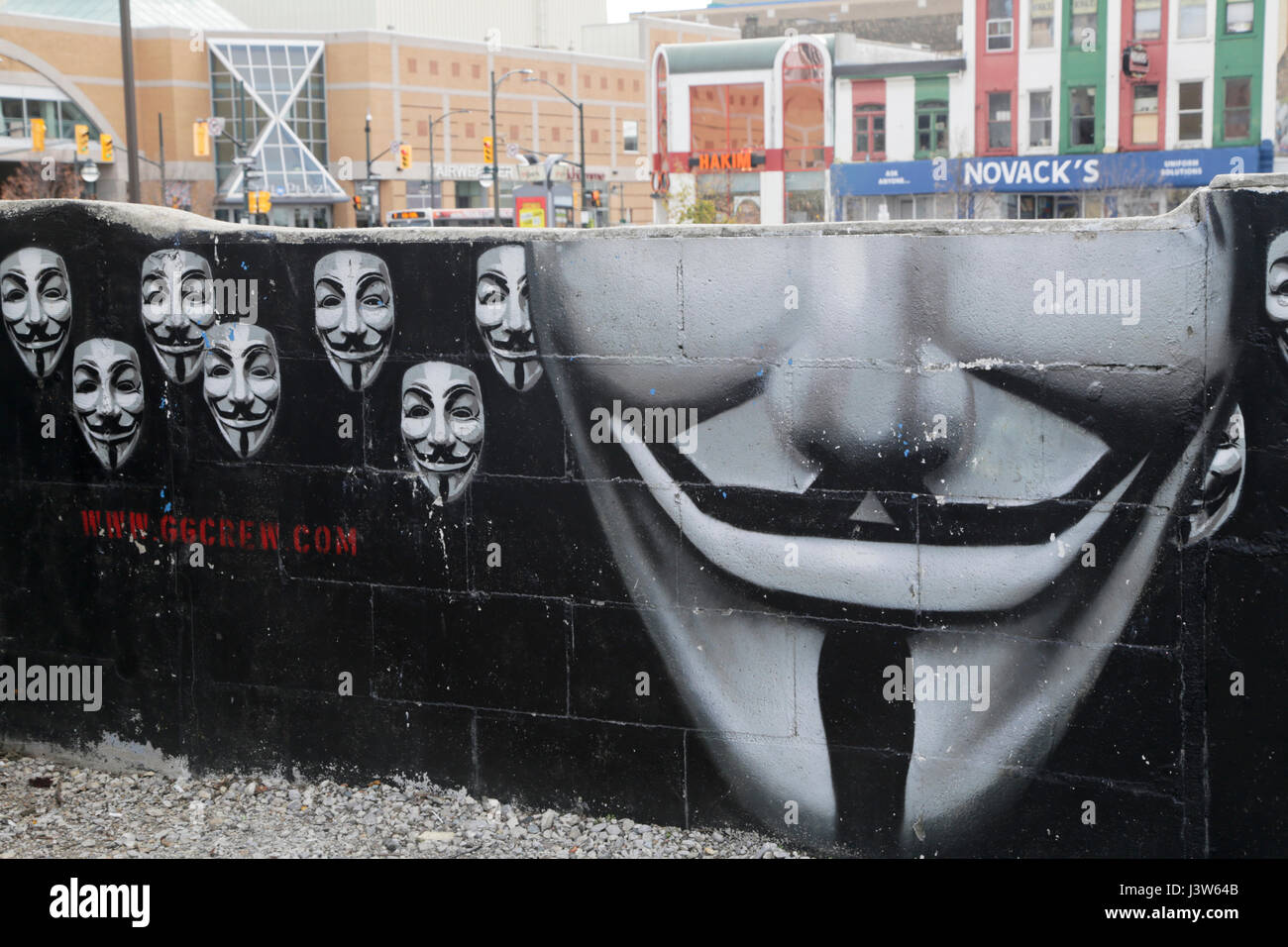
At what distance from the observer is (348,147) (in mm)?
93188

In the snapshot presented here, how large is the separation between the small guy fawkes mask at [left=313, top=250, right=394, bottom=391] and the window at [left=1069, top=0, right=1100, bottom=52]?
5068cm

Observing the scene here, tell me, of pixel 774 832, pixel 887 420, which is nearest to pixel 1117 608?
pixel 887 420

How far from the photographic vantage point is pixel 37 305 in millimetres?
6703

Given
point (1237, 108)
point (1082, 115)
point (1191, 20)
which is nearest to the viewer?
point (1237, 108)

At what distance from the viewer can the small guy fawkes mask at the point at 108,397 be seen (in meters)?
6.55

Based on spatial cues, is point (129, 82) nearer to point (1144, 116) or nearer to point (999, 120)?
point (999, 120)

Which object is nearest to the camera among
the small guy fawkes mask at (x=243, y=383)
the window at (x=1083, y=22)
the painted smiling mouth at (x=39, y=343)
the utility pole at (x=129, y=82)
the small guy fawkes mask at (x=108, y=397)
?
the small guy fawkes mask at (x=243, y=383)

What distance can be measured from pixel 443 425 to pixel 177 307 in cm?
143

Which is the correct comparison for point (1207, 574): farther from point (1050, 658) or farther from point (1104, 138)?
point (1104, 138)

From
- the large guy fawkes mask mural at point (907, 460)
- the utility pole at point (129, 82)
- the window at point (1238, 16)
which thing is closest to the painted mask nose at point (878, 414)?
the large guy fawkes mask mural at point (907, 460)

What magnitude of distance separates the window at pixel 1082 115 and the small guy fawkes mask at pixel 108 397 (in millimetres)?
50035

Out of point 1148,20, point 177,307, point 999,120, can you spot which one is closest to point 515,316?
point 177,307

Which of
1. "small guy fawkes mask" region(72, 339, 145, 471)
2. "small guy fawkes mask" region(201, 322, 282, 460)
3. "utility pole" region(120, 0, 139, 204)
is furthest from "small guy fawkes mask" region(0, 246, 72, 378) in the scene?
"utility pole" region(120, 0, 139, 204)

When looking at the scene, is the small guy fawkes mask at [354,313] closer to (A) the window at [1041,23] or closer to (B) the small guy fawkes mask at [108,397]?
(B) the small guy fawkes mask at [108,397]
